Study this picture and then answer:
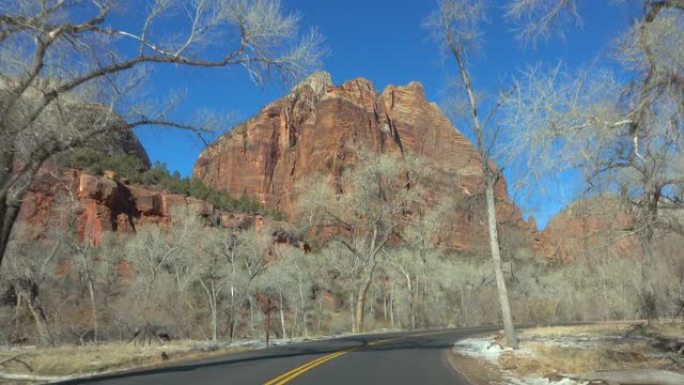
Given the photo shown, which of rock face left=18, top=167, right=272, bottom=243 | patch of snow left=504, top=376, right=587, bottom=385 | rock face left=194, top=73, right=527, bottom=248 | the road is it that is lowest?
patch of snow left=504, top=376, right=587, bottom=385

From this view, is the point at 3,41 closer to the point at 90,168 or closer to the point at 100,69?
the point at 100,69

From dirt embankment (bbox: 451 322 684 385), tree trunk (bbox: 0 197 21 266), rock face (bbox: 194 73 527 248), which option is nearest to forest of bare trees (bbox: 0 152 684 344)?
dirt embankment (bbox: 451 322 684 385)

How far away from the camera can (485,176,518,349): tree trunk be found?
62.8ft

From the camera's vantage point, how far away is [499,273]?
797 inches

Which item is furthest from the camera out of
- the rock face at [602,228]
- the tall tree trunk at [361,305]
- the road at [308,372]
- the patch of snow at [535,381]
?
the tall tree trunk at [361,305]

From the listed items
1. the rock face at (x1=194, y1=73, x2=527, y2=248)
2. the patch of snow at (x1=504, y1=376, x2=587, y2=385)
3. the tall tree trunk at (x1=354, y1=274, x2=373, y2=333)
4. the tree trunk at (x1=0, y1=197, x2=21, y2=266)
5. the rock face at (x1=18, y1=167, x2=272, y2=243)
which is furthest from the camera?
the rock face at (x1=194, y1=73, x2=527, y2=248)

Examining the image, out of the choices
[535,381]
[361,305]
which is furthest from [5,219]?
[361,305]

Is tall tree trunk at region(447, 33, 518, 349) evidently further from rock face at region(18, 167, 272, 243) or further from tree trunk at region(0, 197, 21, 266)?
rock face at region(18, 167, 272, 243)

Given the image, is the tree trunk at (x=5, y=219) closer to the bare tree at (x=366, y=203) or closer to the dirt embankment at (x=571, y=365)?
the dirt embankment at (x=571, y=365)

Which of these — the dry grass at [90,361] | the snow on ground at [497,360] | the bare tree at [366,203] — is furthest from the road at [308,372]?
the bare tree at [366,203]

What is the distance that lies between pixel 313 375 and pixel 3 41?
30.3 ft

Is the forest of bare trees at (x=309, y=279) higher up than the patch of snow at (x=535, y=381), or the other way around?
the forest of bare trees at (x=309, y=279)

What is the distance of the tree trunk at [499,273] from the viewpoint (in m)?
19.2

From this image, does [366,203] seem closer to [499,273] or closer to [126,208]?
[499,273]
